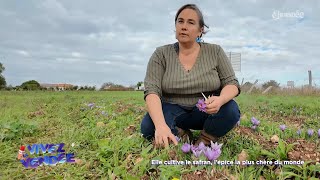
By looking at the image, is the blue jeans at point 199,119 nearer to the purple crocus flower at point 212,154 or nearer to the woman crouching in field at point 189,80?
the woman crouching in field at point 189,80

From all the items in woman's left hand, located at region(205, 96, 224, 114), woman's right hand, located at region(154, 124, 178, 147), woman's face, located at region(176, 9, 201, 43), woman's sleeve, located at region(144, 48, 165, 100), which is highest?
woman's face, located at region(176, 9, 201, 43)

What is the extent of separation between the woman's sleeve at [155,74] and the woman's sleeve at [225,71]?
521 millimetres

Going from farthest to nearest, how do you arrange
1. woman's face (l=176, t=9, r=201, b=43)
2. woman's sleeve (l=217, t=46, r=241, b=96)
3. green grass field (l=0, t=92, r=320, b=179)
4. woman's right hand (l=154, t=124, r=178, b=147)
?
woman's sleeve (l=217, t=46, r=241, b=96) < woman's face (l=176, t=9, r=201, b=43) < woman's right hand (l=154, t=124, r=178, b=147) < green grass field (l=0, t=92, r=320, b=179)

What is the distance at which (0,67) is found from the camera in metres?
28.5

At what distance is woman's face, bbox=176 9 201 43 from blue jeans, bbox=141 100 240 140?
0.65 meters

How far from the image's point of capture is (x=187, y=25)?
3.38 m

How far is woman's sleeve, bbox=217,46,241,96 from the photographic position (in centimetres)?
354

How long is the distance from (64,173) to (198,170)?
116cm

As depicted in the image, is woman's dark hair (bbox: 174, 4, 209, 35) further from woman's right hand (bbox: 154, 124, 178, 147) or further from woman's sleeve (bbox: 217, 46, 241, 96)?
woman's right hand (bbox: 154, 124, 178, 147)

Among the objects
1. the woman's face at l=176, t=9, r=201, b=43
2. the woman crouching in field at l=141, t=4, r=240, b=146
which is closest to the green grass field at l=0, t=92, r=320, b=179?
the woman crouching in field at l=141, t=4, r=240, b=146

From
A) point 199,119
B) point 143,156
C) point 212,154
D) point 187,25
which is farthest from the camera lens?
point 199,119

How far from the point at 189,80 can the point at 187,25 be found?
48 cm

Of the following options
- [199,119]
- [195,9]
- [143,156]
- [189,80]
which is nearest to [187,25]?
[195,9]

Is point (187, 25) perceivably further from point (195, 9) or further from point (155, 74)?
point (155, 74)
